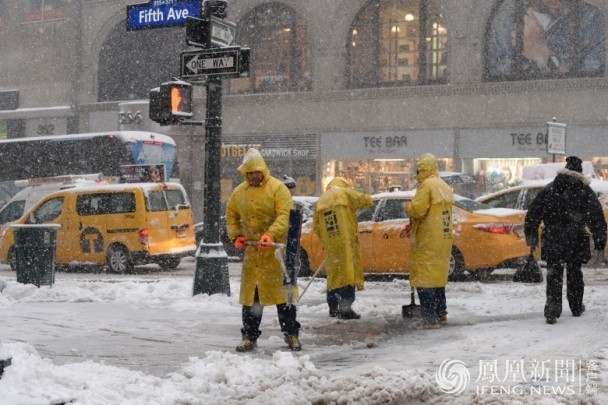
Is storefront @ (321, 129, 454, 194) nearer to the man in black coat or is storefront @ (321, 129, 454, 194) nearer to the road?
the road

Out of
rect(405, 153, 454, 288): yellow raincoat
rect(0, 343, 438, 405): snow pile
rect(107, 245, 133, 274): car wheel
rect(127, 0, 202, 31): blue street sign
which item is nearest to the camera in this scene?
rect(0, 343, 438, 405): snow pile

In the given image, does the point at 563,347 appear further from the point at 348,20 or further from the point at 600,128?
the point at 348,20

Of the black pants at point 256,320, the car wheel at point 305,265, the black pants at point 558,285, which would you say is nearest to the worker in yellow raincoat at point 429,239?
the black pants at point 558,285

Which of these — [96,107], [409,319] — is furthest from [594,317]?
[96,107]

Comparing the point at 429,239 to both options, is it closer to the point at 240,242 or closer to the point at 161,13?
the point at 240,242

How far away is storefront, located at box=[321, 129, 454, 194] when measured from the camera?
31.6 meters

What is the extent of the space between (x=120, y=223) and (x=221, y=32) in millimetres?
7427

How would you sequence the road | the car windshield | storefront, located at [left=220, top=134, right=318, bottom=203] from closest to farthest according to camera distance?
the road < the car windshield < storefront, located at [left=220, top=134, right=318, bottom=203]

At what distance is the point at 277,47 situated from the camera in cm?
3428

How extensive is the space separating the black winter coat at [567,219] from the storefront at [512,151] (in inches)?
801

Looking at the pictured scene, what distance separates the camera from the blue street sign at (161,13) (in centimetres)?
1255

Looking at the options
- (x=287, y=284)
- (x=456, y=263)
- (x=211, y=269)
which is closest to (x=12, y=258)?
(x=211, y=269)

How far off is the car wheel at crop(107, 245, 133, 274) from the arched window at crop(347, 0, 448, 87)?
51.7 ft

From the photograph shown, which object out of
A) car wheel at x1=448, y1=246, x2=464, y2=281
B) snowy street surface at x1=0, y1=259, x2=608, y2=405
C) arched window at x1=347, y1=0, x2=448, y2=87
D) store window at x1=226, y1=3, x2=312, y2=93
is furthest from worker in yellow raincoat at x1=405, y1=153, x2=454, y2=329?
store window at x1=226, y1=3, x2=312, y2=93
